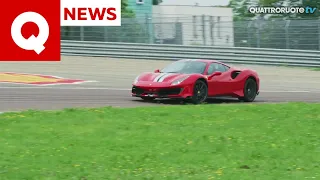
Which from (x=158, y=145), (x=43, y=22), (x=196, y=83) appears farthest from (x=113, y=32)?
(x=158, y=145)

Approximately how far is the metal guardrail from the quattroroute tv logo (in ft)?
4.18

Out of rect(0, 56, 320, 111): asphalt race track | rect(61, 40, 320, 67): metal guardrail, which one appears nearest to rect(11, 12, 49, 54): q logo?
rect(0, 56, 320, 111): asphalt race track

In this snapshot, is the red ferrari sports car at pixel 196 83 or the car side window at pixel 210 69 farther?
the car side window at pixel 210 69

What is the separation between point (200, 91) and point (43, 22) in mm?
18269

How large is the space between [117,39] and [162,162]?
93.6 feet

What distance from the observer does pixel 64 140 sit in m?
10.1

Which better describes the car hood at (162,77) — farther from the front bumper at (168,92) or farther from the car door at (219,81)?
the car door at (219,81)

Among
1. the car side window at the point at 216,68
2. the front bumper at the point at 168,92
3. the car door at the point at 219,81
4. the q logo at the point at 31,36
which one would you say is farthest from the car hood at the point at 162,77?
the q logo at the point at 31,36

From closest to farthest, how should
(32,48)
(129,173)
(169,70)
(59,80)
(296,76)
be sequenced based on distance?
1. (129,173)
2. (169,70)
3. (59,80)
4. (296,76)
5. (32,48)

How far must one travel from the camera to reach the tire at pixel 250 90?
19.3m

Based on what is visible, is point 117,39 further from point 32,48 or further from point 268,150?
point 268,150

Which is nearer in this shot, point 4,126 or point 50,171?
point 50,171

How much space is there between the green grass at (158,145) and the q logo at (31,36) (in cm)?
1942

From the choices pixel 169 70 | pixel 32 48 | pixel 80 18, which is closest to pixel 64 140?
pixel 169 70
